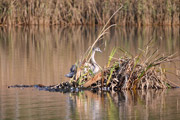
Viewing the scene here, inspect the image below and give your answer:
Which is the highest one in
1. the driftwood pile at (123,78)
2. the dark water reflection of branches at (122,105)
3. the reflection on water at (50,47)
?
the reflection on water at (50,47)

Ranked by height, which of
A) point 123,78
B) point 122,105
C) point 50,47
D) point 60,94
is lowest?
point 122,105

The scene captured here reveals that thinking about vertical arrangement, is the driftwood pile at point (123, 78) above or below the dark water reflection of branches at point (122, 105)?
above

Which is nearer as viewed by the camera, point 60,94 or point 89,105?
point 89,105

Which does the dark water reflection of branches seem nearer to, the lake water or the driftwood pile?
the lake water

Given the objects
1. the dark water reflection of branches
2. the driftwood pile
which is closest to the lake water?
the dark water reflection of branches

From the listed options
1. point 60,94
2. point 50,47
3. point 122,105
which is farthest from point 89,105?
point 50,47

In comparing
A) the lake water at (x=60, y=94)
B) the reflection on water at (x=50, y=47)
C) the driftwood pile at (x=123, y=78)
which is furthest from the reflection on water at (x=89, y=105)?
the reflection on water at (x=50, y=47)

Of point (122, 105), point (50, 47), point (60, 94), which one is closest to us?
point (122, 105)

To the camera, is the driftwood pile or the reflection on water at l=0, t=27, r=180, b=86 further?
the reflection on water at l=0, t=27, r=180, b=86

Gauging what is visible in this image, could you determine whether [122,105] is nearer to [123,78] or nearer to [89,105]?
[89,105]

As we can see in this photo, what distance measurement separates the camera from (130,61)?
970 centimetres

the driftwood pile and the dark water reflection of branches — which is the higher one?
the driftwood pile

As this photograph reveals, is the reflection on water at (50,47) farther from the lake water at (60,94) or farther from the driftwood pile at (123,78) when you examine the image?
the driftwood pile at (123,78)

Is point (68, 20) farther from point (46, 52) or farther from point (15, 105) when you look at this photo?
point (15, 105)
